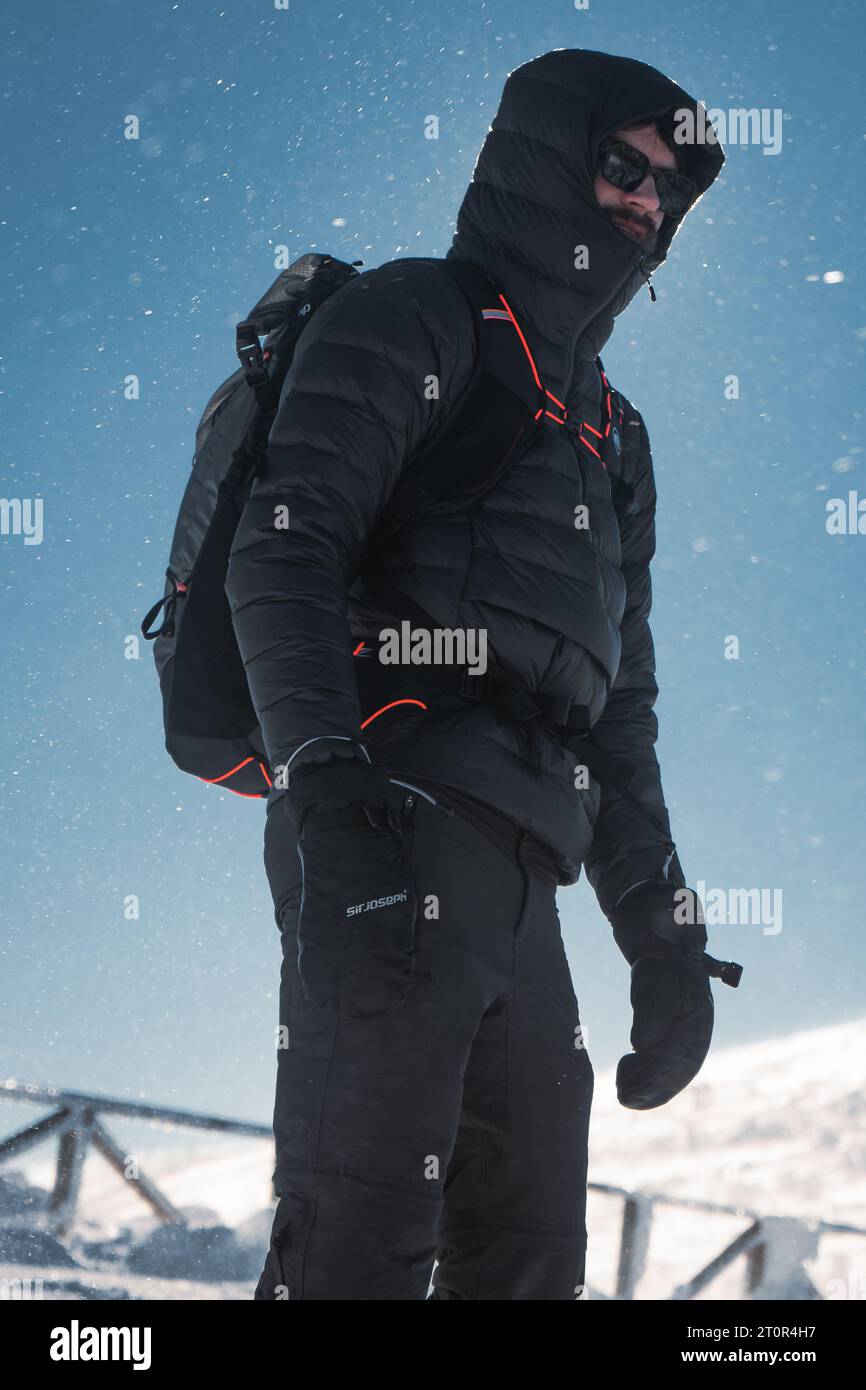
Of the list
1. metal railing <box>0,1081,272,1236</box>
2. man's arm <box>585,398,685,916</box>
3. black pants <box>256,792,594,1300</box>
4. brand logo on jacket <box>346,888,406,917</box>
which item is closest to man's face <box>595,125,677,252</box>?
man's arm <box>585,398,685,916</box>

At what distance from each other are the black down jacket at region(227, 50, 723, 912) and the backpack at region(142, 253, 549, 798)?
5cm

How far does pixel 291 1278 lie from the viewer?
5.80 ft

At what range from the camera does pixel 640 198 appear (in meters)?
2.72

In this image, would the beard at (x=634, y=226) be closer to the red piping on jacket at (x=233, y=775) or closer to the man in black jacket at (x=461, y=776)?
the man in black jacket at (x=461, y=776)

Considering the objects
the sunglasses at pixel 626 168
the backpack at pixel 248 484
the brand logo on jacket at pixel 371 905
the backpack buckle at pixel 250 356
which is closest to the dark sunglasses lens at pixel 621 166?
the sunglasses at pixel 626 168

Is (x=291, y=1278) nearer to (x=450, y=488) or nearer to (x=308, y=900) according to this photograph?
(x=308, y=900)

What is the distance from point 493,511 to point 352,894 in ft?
2.90

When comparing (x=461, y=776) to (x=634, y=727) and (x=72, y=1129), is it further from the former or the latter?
(x=72, y=1129)

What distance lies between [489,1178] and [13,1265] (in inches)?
184

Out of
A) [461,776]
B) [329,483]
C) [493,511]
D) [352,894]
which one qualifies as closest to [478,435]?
[493,511]

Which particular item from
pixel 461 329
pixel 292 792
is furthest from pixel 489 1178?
pixel 461 329

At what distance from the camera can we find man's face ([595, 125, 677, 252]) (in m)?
2.70

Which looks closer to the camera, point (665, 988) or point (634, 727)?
point (665, 988)
